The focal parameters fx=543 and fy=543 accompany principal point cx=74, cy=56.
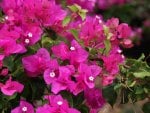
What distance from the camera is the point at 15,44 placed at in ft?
5.51

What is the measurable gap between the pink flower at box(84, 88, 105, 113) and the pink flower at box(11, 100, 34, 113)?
0.20 metres

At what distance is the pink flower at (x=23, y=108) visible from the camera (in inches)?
65.7

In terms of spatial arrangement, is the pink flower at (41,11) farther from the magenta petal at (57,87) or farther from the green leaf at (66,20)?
the magenta petal at (57,87)

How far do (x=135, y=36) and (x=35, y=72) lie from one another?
4.16 metres

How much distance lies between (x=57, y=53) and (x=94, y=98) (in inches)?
8.0

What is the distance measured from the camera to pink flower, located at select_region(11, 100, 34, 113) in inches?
65.7

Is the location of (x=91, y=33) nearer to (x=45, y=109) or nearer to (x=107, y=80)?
(x=107, y=80)

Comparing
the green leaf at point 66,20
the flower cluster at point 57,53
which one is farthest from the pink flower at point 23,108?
the green leaf at point 66,20

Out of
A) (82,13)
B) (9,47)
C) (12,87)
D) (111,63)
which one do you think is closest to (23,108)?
(12,87)

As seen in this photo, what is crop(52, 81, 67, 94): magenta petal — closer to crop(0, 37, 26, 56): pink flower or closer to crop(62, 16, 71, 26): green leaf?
crop(0, 37, 26, 56): pink flower

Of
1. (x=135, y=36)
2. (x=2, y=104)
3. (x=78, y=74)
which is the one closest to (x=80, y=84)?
(x=78, y=74)

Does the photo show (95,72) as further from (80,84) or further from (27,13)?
(27,13)

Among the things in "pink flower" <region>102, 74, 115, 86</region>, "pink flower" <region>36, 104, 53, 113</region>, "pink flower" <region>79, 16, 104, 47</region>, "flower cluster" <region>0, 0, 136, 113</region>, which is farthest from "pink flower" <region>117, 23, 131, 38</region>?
"pink flower" <region>36, 104, 53, 113</region>

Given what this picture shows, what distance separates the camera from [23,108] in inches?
65.9
